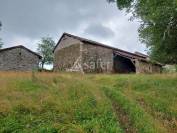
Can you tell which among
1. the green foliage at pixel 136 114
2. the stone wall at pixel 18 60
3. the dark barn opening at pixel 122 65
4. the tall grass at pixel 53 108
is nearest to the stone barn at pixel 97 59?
the dark barn opening at pixel 122 65

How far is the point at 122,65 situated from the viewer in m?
49.2

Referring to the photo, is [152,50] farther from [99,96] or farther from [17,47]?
[17,47]

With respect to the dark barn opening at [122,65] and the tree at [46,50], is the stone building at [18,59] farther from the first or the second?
the tree at [46,50]

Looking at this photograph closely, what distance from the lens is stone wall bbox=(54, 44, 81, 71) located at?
47.3 m

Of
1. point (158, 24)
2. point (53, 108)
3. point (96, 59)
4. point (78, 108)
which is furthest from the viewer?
point (96, 59)

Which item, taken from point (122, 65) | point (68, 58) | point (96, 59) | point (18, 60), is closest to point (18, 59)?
point (18, 60)

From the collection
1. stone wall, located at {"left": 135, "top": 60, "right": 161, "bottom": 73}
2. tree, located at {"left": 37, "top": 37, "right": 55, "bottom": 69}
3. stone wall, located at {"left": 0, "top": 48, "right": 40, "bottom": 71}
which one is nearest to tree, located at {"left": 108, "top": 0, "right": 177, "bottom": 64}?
stone wall, located at {"left": 135, "top": 60, "right": 161, "bottom": 73}

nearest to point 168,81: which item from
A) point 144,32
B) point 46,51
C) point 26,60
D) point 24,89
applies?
point 144,32

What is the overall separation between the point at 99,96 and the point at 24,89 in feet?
14.3

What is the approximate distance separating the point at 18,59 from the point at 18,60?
149 mm

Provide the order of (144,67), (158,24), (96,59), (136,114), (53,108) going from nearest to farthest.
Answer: (53,108) → (136,114) → (158,24) → (96,59) → (144,67)

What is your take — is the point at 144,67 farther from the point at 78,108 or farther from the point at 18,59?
the point at 78,108

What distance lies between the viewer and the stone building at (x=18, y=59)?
4675 cm

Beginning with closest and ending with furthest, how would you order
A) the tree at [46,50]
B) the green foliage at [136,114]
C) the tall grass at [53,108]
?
the tall grass at [53,108] < the green foliage at [136,114] < the tree at [46,50]
